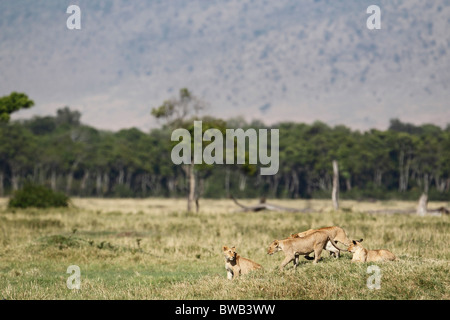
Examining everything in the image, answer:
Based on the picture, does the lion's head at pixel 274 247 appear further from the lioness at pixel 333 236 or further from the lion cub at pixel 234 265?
the lioness at pixel 333 236

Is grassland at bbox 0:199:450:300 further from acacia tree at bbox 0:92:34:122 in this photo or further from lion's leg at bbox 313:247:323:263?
acacia tree at bbox 0:92:34:122

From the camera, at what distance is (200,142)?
169 feet

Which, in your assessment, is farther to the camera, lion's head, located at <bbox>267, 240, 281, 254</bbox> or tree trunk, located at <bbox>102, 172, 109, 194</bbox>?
tree trunk, located at <bbox>102, 172, 109, 194</bbox>

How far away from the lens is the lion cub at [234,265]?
49.5 ft

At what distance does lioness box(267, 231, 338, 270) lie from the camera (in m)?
15.0

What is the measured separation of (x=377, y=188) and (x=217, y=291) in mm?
83544

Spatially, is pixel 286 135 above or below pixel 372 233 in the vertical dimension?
above

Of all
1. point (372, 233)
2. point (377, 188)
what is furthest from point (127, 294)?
point (377, 188)

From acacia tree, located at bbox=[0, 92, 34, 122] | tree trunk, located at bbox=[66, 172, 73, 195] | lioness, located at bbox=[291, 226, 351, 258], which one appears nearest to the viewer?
lioness, located at bbox=[291, 226, 351, 258]

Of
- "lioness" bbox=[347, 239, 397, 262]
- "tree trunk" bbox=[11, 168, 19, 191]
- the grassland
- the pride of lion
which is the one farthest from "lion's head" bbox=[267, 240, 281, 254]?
"tree trunk" bbox=[11, 168, 19, 191]

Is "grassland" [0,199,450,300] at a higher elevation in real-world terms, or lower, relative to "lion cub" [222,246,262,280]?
lower

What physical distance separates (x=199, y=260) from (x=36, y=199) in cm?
2862

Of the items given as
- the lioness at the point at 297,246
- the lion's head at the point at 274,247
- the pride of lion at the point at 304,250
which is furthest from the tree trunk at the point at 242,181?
the lion's head at the point at 274,247
